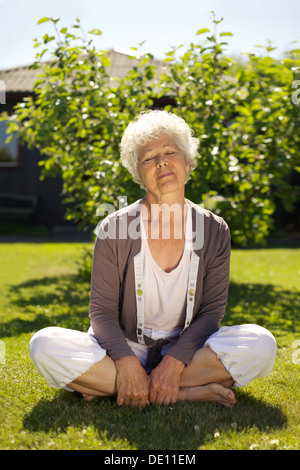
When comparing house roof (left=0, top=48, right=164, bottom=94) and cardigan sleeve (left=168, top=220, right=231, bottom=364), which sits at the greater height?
house roof (left=0, top=48, right=164, bottom=94)

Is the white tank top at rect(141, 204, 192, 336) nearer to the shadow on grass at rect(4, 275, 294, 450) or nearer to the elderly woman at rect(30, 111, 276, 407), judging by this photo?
the elderly woman at rect(30, 111, 276, 407)

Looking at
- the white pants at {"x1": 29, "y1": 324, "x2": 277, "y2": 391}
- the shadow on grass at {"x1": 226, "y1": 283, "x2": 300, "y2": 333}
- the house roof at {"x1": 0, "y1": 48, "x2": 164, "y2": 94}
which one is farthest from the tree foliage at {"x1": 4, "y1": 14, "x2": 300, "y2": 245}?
the house roof at {"x1": 0, "y1": 48, "x2": 164, "y2": 94}

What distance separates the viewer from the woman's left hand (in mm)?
2580

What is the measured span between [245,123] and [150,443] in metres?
4.02

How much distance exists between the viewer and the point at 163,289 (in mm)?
2805

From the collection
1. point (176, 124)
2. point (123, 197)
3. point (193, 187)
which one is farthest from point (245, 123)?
point (176, 124)

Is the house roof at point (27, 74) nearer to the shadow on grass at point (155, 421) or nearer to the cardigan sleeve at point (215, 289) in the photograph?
the cardigan sleeve at point (215, 289)

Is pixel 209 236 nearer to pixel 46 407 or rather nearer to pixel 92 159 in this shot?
pixel 46 407

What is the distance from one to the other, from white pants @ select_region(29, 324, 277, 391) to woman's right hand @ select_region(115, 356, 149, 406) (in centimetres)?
12

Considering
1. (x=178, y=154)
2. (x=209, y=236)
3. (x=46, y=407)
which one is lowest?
(x=46, y=407)

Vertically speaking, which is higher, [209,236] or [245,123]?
[245,123]

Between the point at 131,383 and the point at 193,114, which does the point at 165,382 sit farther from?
the point at 193,114

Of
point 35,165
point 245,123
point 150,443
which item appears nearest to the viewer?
point 150,443

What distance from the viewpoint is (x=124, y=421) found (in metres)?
2.45
